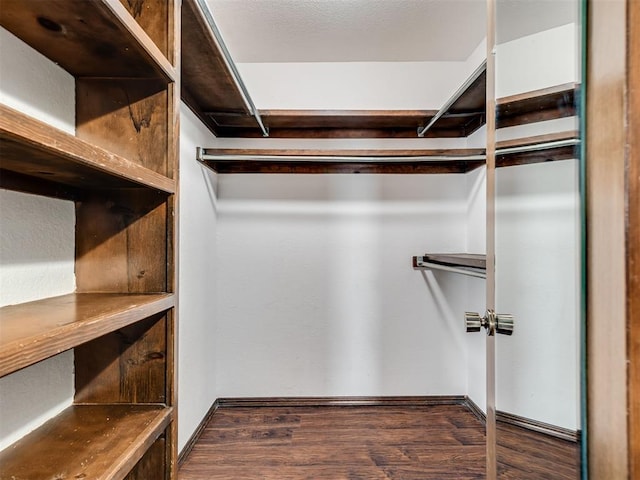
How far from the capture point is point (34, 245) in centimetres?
83

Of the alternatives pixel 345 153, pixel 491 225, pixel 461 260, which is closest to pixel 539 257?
pixel 491 225

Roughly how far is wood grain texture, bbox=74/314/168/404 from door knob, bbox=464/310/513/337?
0.83m

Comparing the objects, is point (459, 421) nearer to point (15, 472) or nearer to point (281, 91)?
point (15, 472)

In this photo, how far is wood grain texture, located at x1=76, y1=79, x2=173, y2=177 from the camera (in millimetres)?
942

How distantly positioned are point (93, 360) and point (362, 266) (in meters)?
1.84

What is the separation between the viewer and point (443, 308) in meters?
2.55

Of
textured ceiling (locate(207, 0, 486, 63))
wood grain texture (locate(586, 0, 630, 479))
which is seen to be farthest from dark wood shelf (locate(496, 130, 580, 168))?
textured ceiling (locate(207, 0, 486, 63))

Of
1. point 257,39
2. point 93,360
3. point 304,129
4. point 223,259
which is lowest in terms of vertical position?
point 93,360

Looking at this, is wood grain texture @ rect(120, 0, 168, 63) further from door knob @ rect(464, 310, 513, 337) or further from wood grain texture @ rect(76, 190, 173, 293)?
door knob @ rect(464, 310, 513, 337)

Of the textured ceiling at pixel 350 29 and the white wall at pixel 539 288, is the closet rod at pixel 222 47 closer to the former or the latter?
the textured ceiling at pixel 350 29

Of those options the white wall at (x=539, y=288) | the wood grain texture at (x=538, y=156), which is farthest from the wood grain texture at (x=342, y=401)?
the wood grain texture at (x=538, y=156)

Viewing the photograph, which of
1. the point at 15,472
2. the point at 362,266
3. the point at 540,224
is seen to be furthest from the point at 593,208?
the point at 362,266

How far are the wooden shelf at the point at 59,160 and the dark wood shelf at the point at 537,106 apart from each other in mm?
832

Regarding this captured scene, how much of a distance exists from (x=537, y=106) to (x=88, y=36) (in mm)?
1061
